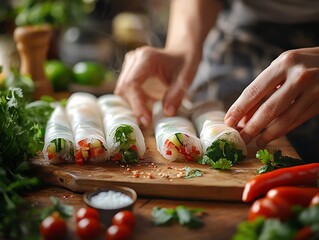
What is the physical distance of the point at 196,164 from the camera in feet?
7.60

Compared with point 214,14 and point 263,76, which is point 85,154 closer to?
point 263,76

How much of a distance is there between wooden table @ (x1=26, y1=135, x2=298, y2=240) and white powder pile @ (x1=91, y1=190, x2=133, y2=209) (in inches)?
A: 2.8

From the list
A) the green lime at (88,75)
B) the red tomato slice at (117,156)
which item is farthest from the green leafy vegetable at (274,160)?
the green lime at (88,75)

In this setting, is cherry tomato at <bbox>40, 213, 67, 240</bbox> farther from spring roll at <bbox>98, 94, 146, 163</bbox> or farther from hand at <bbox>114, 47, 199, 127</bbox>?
hand at <bbox>114, 47, 199, 127</bbox>

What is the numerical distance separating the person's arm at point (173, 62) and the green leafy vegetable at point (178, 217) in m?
0.80

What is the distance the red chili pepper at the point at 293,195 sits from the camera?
1836mm

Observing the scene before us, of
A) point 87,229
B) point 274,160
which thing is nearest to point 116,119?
point 274,160

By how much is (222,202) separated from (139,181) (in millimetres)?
318

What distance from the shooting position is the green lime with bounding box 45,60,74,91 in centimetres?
364

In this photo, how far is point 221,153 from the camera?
91.3 inches

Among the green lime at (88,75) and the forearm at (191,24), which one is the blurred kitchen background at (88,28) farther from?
the forearm at (191,24)

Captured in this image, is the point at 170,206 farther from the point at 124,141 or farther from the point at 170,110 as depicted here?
the point at 170,110

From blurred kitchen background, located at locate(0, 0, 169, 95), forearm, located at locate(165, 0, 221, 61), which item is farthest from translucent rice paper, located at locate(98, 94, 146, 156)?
blurred kitchen background, located at locate(0, 0, 169, 95)

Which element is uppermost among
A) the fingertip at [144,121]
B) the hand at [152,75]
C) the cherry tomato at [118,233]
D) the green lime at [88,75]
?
the green lime at [88,75]
